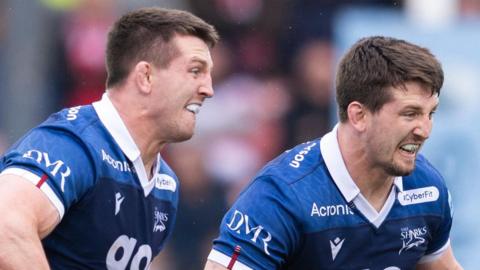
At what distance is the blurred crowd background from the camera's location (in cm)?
1031

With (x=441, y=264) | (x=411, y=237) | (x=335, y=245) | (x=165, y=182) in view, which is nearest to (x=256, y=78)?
(x=165, y=182)

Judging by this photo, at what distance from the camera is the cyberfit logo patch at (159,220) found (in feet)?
22.9

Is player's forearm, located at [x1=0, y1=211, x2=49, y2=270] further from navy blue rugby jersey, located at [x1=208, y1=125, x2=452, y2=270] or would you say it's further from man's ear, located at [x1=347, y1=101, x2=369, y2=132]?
man's ear, located at [x1=347, y1=101, x2=369, y2=132]

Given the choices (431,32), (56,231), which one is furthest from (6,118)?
(56,231)

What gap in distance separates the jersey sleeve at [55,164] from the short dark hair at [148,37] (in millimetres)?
642

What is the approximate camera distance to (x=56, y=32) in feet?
34.4

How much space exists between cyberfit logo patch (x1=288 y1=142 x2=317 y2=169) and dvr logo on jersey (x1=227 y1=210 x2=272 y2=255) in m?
0.39

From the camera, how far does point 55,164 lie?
6.29 meters

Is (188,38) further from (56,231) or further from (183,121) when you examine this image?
(56,231)

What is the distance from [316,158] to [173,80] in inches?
31.8

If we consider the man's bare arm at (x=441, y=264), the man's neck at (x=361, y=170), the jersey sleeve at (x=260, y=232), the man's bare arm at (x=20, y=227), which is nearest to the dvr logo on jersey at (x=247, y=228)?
the jersey sleeve at (x=260, y=232)

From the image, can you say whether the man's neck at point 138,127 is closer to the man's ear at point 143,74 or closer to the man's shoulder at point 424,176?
the man's ear at point 143,74

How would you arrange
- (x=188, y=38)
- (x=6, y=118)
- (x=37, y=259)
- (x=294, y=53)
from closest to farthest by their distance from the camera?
(x=37, y=259) → (x=188, y=38) → (x=6, y=118) → (x=294, y=53)

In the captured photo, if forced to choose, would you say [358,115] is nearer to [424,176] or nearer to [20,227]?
[424,176]
